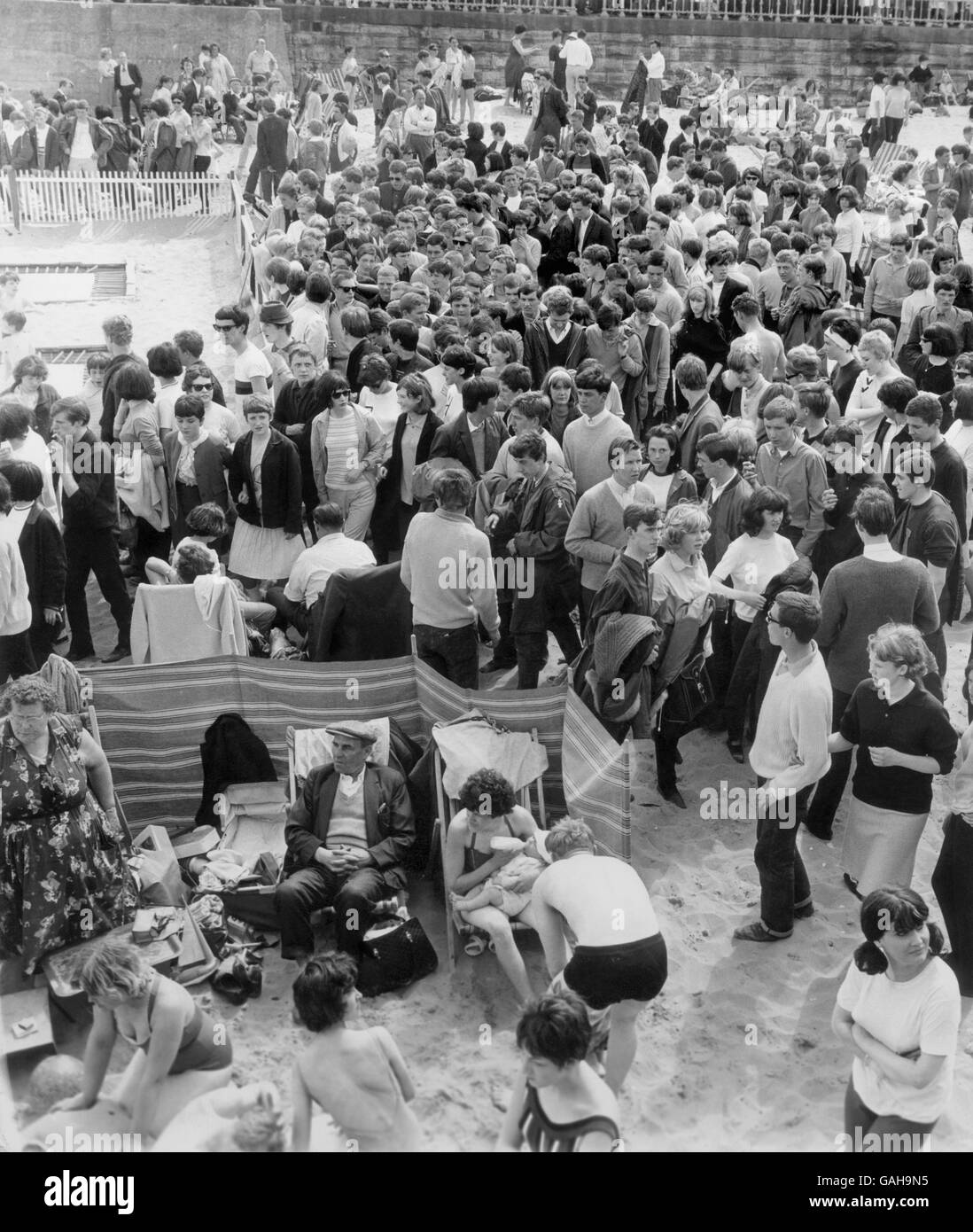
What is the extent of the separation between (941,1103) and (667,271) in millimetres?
8321

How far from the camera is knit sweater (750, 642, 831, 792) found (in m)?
5.92

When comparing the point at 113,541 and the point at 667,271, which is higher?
the point at 667,271

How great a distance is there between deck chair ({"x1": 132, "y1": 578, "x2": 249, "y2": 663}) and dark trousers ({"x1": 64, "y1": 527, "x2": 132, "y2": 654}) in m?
1.31

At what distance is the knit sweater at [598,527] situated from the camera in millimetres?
7520

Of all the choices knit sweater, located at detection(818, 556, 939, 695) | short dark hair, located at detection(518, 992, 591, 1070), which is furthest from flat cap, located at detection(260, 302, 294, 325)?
short dark hair, located at detection(518, 992, 591, 1070)

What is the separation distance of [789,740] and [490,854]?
1.33 meters

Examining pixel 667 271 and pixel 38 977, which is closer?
pixel 38 977

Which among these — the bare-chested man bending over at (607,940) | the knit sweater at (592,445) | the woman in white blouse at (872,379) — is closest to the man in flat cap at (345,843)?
the bare-chested man bending over at (607,940)

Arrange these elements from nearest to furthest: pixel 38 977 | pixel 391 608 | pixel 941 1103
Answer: pixel 941 1103
pixel 38 977
pixel 391 608

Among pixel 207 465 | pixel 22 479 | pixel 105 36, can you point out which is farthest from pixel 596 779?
pixel 105 36

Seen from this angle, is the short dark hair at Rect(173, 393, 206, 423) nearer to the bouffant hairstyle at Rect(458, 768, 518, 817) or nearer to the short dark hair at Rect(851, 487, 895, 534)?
the bouffant hairstyle at Rect(458, 768, 518, 817)

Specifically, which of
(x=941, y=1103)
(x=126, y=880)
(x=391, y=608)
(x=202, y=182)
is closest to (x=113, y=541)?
(x=391, y=608)
